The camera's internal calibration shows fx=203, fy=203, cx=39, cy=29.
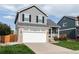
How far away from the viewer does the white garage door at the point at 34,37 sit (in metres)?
31.8

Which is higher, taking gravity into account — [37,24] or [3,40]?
[37,24]

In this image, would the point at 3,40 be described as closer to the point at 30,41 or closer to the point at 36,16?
the point at 30,41

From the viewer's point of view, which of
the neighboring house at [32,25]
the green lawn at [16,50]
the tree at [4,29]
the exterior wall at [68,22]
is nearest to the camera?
A: the green lawn at [16,50]

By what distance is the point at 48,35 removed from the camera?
3516 cm

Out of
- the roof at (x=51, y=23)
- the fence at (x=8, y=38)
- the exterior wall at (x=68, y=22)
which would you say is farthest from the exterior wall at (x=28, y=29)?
the exterior wall at (x=68, y=22)

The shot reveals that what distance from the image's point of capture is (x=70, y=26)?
41844mm

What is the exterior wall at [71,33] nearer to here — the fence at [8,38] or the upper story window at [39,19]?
the upper story window at [39,19]

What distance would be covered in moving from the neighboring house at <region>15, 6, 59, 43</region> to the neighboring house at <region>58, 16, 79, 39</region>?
6.16m

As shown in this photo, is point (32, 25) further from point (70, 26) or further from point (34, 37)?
point (70, 26)

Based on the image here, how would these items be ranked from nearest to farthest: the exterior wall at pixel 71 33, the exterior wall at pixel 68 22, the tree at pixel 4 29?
1. the tree at pixel 4 29
2. the exterior wall at pixel 71 33
3. the exterior wall at pixel 68 22

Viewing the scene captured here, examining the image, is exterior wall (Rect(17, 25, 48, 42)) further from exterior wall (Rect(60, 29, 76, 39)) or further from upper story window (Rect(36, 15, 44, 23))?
exterior wall (Rect(60, 29, 76, 39))

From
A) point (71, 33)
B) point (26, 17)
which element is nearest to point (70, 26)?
point (71, 33)
